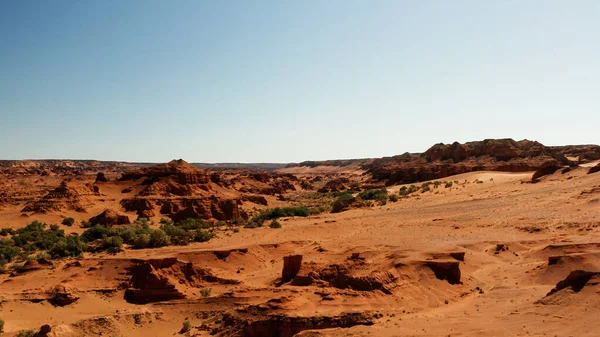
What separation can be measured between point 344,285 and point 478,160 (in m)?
55.8

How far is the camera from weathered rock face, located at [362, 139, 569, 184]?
186ft

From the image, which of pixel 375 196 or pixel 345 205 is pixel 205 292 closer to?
pixel 345 205

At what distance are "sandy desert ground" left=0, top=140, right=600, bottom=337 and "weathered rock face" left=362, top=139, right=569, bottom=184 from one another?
30.4 metres

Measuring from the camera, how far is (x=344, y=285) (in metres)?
13.4

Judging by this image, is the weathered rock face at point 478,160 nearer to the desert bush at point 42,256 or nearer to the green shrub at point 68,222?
the green shrub at point 68,222

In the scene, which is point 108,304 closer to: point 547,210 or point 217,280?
point 217,280

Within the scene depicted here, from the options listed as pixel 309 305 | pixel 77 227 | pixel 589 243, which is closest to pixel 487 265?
pixel 589 243

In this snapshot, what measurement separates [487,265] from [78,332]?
13.8 m

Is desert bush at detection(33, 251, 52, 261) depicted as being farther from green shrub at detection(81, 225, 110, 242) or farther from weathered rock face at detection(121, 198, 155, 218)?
weathered rock face at detection(121, 198, 155, 218)

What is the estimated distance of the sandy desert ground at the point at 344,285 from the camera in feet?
36.6

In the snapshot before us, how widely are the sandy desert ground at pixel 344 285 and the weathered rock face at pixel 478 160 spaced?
1196 inches

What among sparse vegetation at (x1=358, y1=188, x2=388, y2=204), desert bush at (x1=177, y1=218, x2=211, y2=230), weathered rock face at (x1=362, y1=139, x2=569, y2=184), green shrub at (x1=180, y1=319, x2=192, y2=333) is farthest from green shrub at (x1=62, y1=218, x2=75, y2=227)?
weathered rock face at (x1=362, y1=139, x2=569, y2=184)

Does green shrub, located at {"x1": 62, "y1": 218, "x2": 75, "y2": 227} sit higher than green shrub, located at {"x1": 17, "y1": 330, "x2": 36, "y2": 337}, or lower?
higher

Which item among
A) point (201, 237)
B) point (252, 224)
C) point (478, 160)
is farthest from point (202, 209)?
point (478, 160)
